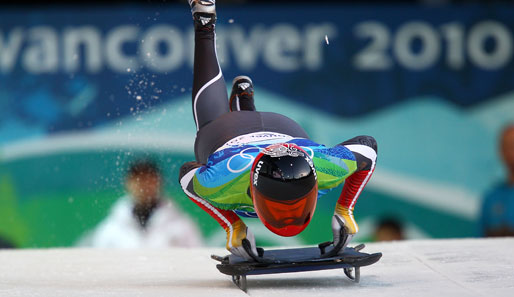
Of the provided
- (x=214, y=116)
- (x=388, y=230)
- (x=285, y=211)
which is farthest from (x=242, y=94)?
(x=388, y=230)

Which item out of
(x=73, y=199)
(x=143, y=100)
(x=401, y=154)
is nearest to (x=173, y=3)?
(x=143, y=100)

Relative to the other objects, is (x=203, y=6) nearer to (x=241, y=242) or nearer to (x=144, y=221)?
(x=241, y=242)

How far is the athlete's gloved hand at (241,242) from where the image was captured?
458 centimetres

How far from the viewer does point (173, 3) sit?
9.35 m

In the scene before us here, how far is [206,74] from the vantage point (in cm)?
604

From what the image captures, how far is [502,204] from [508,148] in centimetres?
63

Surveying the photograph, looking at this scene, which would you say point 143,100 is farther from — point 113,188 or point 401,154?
point 401,154

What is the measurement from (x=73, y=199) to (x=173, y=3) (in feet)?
7.95

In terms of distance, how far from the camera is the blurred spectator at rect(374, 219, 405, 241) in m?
9.27

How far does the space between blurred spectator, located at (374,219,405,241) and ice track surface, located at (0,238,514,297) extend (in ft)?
9.00

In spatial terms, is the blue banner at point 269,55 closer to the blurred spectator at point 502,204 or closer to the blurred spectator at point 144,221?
the blurred spectator at point 502,204

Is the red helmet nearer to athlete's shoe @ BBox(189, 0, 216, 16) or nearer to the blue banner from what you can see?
athlete's shoe @ BBox(189, 0, 216, 16)

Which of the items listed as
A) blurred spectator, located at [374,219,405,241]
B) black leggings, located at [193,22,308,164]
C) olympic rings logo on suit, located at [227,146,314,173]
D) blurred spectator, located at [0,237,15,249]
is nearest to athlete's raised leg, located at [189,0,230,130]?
black leggings, located at [193,22,308,164]

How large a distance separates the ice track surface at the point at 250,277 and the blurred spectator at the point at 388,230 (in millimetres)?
2743
